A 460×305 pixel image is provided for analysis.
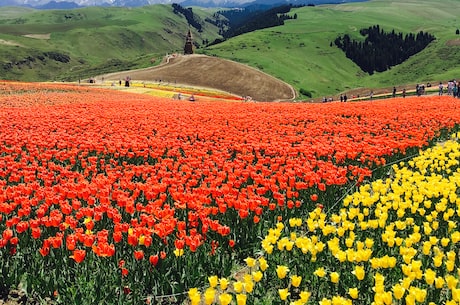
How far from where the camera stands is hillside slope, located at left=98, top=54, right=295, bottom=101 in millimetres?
118312

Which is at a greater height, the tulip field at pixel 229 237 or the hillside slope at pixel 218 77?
the tulip field at pixel 229 237

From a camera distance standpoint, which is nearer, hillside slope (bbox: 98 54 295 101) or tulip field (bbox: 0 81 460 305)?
tulip field (bbox: 0 81 460 305)

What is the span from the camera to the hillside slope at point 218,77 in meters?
118

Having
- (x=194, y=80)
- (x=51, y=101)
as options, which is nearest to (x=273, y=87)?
(x=194, y=80)

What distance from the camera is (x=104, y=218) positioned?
31.0 feet

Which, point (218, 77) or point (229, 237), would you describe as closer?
point (229, 237)

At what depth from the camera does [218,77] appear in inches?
4973

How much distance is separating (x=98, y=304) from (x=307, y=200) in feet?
20.0

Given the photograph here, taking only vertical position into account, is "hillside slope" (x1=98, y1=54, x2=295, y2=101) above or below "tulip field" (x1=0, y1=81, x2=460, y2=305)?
below

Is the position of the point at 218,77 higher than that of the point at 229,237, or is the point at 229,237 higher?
the point at 229,237

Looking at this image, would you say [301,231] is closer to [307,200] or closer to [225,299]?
[307,200]

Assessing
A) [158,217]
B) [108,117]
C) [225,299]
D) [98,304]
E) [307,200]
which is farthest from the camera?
[108,117]

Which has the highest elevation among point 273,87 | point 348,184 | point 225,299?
point 225,299

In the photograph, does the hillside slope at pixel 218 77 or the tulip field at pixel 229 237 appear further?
the hillside slope at pixel 218 77
